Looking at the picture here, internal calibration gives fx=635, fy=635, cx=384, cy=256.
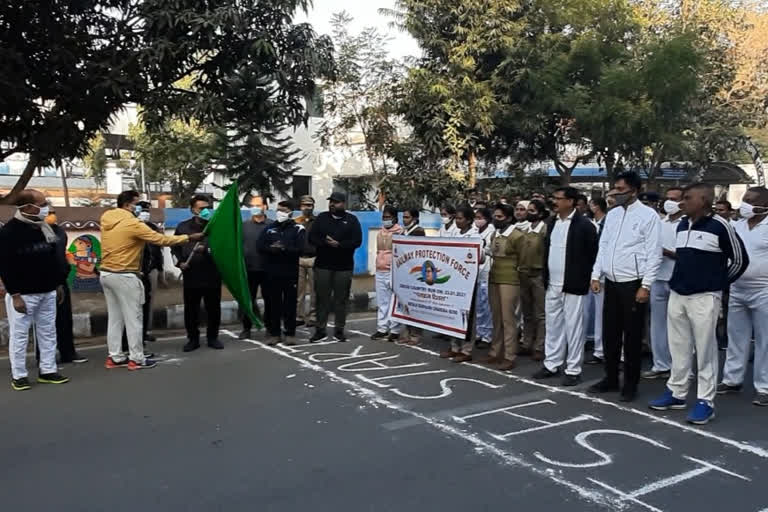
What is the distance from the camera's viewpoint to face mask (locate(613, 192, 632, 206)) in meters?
5.56

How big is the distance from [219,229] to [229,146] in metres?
16.7

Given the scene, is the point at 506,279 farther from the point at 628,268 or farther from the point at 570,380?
the point at 628,268

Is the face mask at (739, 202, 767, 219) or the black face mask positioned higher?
the face mask at (739, 202, 767, 219)

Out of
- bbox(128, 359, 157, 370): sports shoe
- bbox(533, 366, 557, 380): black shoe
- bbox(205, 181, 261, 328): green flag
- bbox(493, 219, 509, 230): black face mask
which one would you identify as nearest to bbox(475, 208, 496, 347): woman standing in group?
bbox(493, 219, 509, 230): black face mask

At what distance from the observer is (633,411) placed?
17.5 feet

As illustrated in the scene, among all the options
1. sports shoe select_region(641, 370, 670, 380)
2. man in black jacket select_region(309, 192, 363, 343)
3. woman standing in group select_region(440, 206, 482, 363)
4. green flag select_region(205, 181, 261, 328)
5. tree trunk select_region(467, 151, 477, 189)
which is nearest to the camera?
sports shoe select_region(641, 370, 670, 380)

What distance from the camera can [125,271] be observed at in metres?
6.66

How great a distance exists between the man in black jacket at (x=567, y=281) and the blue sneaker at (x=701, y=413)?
4.18ft

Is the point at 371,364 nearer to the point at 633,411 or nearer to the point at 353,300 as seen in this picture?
the point at 633,411

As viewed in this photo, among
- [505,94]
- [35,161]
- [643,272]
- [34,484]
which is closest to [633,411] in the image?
[643,272]

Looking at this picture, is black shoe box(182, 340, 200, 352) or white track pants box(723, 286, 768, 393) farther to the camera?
black shoe box(182, 340, 200, 352)

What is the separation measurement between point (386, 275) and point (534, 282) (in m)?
2.01

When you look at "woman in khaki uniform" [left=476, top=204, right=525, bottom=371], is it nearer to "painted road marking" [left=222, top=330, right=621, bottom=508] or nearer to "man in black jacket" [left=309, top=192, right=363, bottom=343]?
"painted road marking" [left=222, top=330, right=621, bottom=508]

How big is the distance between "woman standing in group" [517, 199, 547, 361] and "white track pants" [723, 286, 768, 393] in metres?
1.93
